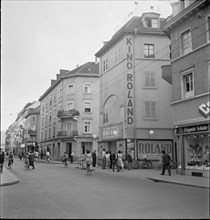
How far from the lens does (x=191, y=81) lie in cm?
2134

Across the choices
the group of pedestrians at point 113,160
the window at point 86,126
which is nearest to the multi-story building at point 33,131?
the window at point 86,126

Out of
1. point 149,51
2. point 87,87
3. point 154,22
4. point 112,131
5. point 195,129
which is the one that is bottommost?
point 195,129

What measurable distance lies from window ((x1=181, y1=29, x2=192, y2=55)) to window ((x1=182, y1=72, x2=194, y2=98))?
5.45 ft

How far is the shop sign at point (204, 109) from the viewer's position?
1860 cm

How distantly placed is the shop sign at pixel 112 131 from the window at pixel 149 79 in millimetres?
4840

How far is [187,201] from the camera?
9977 mm

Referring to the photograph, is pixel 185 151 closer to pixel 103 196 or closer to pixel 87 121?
pixel 103 196

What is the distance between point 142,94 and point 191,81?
10.8 metres

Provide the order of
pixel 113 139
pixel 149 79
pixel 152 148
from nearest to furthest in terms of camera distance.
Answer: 1. pixel 152 148
2. pixel 149 79
3. pixel 113 139

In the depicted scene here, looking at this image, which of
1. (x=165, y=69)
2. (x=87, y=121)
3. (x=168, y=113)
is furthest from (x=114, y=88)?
(x=87, y=121)

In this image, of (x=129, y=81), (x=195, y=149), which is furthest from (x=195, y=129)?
(x=129, y=81)

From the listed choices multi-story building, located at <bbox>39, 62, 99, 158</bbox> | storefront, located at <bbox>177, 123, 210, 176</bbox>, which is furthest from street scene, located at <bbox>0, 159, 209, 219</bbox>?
multi-story building, located at <bbox>39, 62, 99, 158</bbox>

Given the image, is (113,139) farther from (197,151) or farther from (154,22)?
(197,151)

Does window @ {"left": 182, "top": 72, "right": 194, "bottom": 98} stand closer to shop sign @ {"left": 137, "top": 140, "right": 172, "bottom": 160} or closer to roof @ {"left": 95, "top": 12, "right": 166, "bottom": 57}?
shop sign @ {"left": 137, "top": 140, "right": 172, "bottom": 160}
